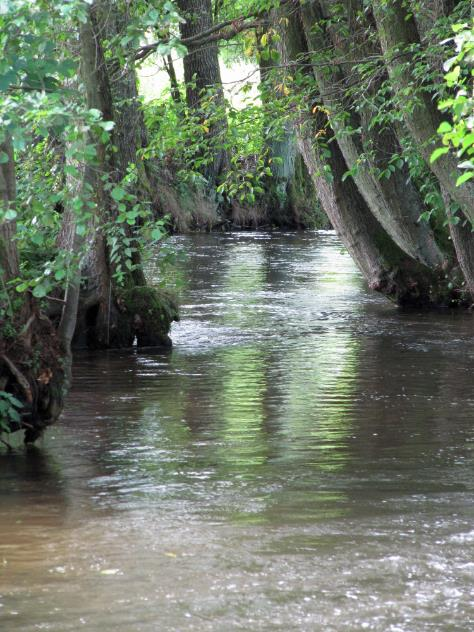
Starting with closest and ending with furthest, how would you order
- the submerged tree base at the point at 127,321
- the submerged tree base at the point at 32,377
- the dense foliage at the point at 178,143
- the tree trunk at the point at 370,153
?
the dense foliage at the point at 178,143
the submerged tree base at the point at 32,377
the tree trunk at the point at 370,153
the submerged tree base at the point at 127,321

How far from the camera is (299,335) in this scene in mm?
16172

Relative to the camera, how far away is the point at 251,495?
24.0 ft

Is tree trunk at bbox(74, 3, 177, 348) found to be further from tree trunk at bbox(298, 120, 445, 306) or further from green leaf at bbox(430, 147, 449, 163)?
green leaf at bbox(430, 147, 449, 163)

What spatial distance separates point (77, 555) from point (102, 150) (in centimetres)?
523

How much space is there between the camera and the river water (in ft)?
17.1

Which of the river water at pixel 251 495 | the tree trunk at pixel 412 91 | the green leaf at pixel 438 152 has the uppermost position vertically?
the tree trunk at pixel 412 91

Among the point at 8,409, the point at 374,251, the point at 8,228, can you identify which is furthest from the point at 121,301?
the point at 8,409

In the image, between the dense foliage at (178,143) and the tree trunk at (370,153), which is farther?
the tree trunk at (370,153)

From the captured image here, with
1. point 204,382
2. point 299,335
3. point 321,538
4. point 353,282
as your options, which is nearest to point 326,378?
point 204,382

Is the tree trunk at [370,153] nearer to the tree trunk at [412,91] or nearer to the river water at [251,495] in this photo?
the tree trunk at [412,91]

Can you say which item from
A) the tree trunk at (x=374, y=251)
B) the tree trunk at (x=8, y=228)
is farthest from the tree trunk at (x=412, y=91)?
the tree trunk at (x=374, y=251)

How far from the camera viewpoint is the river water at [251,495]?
205 inches

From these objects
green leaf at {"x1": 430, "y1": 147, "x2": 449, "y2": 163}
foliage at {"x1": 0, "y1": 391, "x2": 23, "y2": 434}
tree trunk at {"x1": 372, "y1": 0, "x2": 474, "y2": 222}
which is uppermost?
tree trunk at {"x1": 372, "y1": 0, "x2": 474, "y2": 222}

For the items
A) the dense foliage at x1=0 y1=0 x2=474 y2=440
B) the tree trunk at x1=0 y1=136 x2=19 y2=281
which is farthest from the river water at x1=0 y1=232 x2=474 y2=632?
the tree trunk at x1=0 y1=136 x2=19 y2=281
